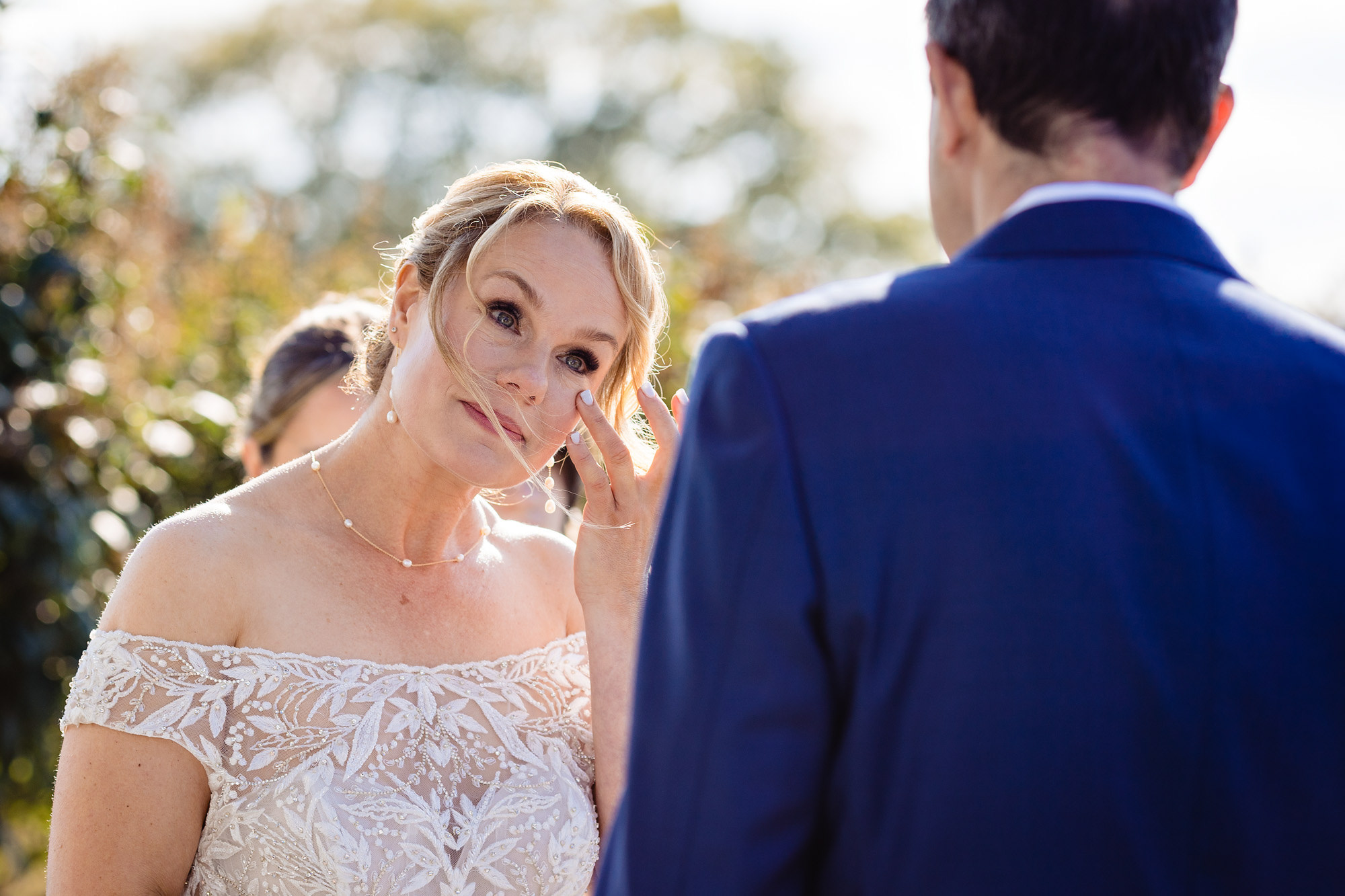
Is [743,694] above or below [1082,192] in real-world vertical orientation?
below

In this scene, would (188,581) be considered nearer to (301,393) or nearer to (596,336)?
(596,336)

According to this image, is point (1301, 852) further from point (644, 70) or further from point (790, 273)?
point (644, 70)

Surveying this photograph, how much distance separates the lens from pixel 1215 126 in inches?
54.2

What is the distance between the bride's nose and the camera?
2523 millimetres

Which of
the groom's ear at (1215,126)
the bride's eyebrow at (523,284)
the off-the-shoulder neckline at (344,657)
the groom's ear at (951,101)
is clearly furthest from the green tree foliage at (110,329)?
the groom's ear at (1215,126)

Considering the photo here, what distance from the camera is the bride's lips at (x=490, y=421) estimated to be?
2521 mm

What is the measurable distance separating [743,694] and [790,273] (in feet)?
16.0

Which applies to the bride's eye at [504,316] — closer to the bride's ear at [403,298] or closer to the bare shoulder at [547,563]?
the bride's ear at [403,298]

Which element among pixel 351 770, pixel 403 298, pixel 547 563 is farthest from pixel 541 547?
pixel 351 770

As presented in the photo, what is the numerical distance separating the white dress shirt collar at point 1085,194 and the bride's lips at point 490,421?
148 cm

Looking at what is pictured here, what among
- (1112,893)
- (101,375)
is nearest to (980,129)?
(1112,893)

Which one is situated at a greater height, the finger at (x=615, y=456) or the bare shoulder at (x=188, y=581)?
the finger at (x=615, y=456)

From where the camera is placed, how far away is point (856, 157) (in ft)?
103

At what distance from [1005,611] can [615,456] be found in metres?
1.47
